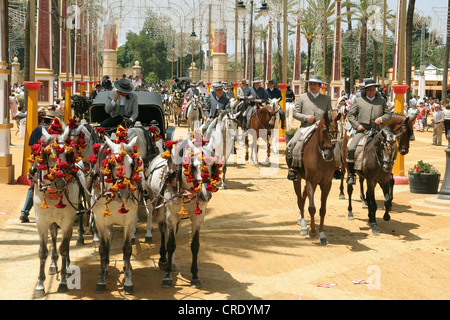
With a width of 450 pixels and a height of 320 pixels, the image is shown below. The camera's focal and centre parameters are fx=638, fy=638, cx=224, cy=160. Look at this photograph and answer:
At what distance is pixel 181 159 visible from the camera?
921 cm

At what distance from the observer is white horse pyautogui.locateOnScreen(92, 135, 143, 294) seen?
851 cm

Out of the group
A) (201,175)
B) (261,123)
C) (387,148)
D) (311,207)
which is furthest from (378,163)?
(261,123)

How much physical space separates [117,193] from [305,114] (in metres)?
6.07

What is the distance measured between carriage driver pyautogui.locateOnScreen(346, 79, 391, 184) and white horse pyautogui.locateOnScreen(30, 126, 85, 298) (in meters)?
7.26

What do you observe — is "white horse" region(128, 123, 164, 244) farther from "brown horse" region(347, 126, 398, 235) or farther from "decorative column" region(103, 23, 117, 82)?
"decorative column" region(103, 23, 117, 82)

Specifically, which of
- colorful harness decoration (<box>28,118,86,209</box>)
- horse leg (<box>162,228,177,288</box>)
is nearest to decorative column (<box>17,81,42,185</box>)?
colorful harness decoration (<box>28,118,86,209</box>)

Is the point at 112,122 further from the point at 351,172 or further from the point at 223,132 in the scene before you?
the point at 223,132

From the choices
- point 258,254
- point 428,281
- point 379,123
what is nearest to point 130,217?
point 258,254

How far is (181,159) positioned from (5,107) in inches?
450

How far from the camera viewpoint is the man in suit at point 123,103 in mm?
12102

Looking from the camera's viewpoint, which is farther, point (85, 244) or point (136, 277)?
point (85, 244)

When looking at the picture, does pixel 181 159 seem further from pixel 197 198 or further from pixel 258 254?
pixel 258 254

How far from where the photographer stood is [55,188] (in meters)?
8.70

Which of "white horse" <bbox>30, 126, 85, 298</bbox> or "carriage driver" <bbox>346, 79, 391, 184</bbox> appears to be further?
"carriage driver" <bbox>346, 79, 391, 184</bbox>
